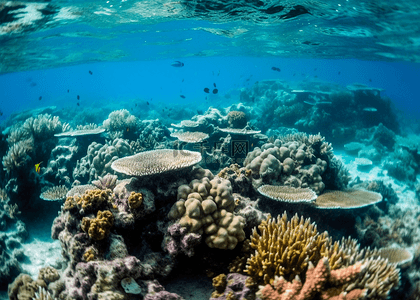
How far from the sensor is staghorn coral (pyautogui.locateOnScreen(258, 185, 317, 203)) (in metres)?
5.61

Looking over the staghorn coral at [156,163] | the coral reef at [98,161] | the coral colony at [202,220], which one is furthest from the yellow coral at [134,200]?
the coral reef at [98,161]

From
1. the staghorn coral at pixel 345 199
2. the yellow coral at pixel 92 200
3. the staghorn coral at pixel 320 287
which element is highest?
the yellow coral at pixel 92 200

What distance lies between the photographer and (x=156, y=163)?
5.01m

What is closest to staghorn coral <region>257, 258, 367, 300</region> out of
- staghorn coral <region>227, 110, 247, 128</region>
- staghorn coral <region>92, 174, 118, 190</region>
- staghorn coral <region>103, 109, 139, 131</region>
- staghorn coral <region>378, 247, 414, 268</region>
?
staghorn coral <region>378, 247, 414, 268</region>

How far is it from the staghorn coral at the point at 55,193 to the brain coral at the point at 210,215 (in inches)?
236

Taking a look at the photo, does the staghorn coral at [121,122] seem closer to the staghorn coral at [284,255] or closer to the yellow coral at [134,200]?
the yellow coral at [134,200]

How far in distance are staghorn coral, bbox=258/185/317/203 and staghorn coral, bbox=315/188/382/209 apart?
2.34 feet

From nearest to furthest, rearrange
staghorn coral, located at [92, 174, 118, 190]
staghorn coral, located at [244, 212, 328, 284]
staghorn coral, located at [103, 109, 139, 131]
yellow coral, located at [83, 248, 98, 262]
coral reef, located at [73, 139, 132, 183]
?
staghorn coral, located at [244, 212, 328, 284], yellow coral, located at [83, 248, 98, 262], staghorn coral, located at [92, 174, 118, 190], coral reef, located at [73, 139, 132, 183], staghorn coral, located at [103, 109, 139, 131]

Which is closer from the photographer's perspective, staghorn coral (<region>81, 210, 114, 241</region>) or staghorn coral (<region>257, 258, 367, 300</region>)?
staghorn coral (<region>257, 258, 367, 300</region>)

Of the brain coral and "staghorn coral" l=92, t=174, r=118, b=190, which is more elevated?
the brain coral

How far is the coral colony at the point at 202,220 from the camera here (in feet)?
11.0

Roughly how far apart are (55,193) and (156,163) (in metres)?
6.12

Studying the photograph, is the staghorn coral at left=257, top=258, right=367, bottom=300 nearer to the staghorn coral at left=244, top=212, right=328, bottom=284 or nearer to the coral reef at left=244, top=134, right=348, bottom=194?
the staghorn coral at left=244, top=212, right=328, bottom=284

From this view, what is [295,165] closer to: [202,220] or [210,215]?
[210,215]
